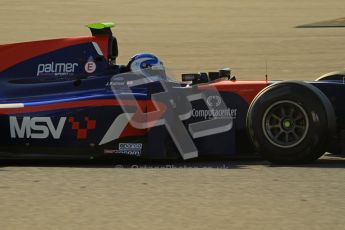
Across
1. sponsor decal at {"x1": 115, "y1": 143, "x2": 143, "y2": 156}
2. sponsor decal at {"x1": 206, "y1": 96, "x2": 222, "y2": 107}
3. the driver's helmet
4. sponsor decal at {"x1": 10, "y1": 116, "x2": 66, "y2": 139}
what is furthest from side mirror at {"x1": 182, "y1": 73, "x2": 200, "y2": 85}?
sponsor decal at {"x1": 10, "y1": 116, "x2": 66, "y2": 139}

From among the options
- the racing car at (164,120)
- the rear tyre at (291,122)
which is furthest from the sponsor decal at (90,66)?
the rear tyre at (291,122)

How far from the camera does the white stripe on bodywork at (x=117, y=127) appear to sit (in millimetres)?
8469

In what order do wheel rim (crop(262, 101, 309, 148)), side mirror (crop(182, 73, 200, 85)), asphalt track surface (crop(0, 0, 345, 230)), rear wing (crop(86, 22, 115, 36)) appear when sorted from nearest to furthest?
asphalt track surface (crop(0, 0, 345, 230))
wheel rim (crop(262, 101, 309, 148))
side mirror (crop(182, 73, 200, 85))
rear wing (crop(86, 22, 115, 36))

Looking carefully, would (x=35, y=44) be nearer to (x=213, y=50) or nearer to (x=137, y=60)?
(x=137, y=60)

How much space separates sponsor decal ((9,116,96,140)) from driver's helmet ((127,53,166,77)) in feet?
3.48

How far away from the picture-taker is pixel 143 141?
8422 millimetres

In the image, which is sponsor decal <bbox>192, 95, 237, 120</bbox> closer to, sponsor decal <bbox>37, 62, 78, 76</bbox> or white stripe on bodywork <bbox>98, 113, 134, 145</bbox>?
white stripe on bodywork <bbox>98, 113, 134, 145</bbox>

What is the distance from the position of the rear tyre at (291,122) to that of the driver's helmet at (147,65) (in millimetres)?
1580

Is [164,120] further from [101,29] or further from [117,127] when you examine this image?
[101,29]

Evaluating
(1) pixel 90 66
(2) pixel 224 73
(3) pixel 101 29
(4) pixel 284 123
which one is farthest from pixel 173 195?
(3) pixel 101 29

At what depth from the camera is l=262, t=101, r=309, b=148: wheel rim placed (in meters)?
7.95

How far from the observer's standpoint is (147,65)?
9.41m

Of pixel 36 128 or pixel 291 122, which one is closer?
pixel 291 122

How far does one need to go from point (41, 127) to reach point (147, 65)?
144cm
